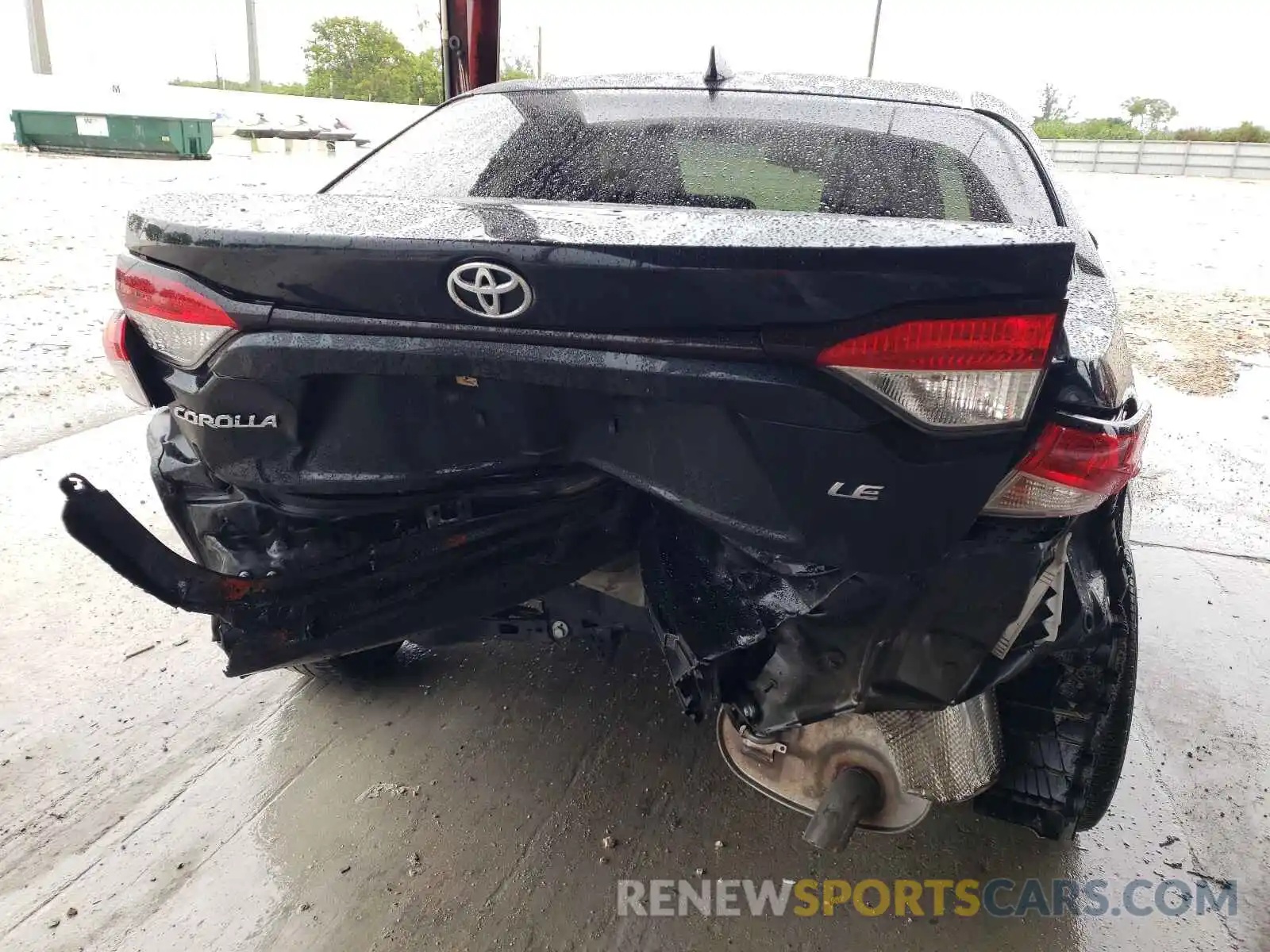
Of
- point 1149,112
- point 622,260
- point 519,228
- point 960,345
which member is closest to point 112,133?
point 519,228

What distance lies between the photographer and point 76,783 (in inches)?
88.2

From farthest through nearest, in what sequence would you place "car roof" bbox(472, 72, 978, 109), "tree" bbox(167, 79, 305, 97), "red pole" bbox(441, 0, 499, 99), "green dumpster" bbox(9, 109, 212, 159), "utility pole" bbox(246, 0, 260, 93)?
"tree" bbox(167, 79, 305, 97) → "utility pole" bbox(246, 0, 260, 93) → "green dumpster" bbox(9, 109, 212, 159) → "red pole" bbox(441, 0, 499, 99) → "car roof" bbox(472, 72, 978, 109)

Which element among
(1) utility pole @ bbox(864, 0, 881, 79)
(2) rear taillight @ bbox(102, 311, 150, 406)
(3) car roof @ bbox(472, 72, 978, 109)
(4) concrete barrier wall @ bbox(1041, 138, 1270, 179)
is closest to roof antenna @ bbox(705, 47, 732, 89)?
(3) car roof @ bbox(472, 72, 978, 109)

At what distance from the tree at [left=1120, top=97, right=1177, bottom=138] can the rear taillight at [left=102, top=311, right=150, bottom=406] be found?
57.5 metres

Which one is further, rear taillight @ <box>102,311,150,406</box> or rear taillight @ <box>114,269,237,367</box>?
rear taillight @ <box>102,311,150,406</box>

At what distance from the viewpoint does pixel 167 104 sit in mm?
22250

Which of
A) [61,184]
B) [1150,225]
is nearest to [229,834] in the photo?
[61,184]

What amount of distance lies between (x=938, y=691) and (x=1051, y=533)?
0.33 meters

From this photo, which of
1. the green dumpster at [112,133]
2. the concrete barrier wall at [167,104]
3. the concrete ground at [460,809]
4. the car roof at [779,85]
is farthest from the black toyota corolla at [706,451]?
the green dumpster at [112,133]

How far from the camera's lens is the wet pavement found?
1.91 m

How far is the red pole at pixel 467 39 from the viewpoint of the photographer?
4629 millimetres

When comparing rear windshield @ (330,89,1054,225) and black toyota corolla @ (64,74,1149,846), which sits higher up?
rear windshield @ (330,89,1054,225)

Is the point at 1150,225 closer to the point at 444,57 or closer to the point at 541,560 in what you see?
the point at 444,57

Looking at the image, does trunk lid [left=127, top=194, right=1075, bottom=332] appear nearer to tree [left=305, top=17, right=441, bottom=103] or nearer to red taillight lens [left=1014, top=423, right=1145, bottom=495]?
red taillight lens [left=1014, top=423, right=1145, bottom=495]
